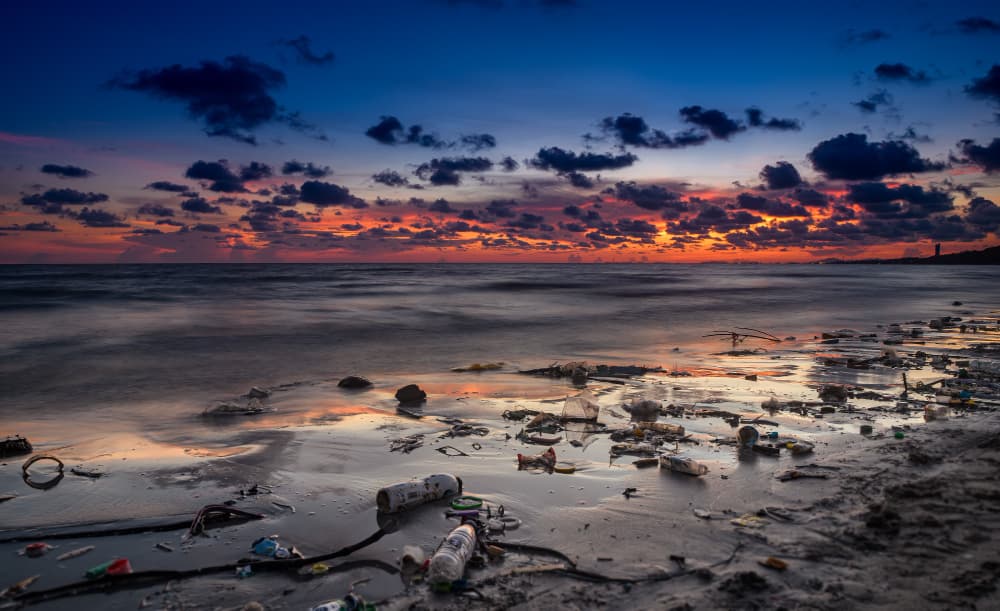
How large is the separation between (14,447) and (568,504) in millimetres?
8138

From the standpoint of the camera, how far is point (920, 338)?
67.3 feet

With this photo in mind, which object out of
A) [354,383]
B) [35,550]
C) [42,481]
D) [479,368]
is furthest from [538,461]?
[479,368]

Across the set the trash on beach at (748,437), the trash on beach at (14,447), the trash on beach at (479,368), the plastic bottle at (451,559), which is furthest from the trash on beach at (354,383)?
the plastic bottle at (451,559)

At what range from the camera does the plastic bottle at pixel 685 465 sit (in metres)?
6.92

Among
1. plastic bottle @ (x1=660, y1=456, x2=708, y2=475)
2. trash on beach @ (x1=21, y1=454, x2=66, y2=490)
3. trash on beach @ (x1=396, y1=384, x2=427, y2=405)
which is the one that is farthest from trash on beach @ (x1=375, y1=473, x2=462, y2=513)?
trash on beach @ (x1=396, y1=384, x2=427, y2=405)

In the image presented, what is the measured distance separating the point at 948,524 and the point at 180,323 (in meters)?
34.5

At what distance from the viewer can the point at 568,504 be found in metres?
6.20

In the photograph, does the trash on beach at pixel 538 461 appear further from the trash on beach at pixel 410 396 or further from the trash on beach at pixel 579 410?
the trash on beach at pixel 410 396

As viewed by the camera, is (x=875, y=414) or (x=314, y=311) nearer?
(x=875, y=414)

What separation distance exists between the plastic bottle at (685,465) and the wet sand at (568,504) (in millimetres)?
89

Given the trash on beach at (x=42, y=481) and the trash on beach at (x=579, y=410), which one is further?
the trash on beach at (x=579, y=410)

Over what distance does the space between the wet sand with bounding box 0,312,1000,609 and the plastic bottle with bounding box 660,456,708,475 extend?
89 mm

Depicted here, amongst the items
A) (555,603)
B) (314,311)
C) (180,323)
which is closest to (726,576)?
(555,603)

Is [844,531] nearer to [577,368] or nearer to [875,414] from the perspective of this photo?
[875,414]
